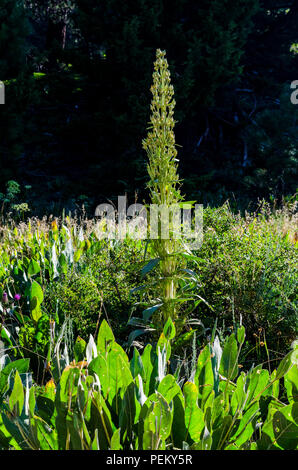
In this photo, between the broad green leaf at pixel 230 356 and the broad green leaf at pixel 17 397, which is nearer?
the broad green leaf at pixel 17 397

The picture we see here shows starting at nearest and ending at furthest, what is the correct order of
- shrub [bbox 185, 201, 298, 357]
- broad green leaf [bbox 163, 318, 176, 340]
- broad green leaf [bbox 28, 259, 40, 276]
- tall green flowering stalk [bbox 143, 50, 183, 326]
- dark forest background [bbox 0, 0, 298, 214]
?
broad green leaf [bbox 163, 318, 176, 340] < tall green flowering stalk [bbox 143, 50, 183, 326] < shrub [bbox 185, 201, 298, 357] < broad green leaf [bbox 28, 259, 40, 276] < dark forest background [bbox 0, 0, 298, 214]

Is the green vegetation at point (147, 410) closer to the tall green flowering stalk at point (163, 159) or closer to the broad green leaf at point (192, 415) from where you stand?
the broad green leaf at point (192, 415)

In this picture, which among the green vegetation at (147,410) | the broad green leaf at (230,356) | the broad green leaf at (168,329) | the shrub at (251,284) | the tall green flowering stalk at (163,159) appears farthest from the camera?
the shrub at (251,284)

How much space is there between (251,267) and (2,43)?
6.53 meters

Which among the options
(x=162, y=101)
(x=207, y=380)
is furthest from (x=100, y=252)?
(x=207, y=380)

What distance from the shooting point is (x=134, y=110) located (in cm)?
739

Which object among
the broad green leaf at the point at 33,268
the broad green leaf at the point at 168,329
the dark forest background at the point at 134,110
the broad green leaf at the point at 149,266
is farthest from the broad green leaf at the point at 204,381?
the dark forest background at the point at 134,110

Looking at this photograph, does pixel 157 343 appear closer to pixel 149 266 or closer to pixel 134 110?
pixel 149 266

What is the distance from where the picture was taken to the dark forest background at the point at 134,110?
7.45 m

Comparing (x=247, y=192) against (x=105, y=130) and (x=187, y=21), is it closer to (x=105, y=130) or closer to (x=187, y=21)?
(x=105, y=130)

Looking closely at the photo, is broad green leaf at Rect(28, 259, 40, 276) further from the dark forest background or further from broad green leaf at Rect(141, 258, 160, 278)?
the dark forest background

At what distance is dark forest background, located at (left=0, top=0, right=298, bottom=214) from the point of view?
24.5 ft

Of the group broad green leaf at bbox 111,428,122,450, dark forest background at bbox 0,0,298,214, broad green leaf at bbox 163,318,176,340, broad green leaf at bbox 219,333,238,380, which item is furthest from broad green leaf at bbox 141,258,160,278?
dark forest background at bbox 0,0,298,214

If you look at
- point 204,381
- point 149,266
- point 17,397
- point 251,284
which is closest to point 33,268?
point 149,266
